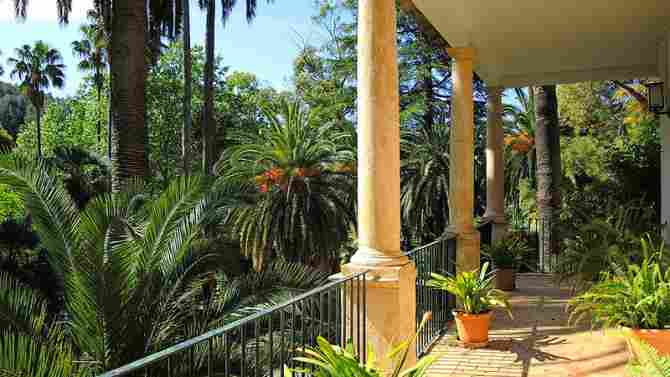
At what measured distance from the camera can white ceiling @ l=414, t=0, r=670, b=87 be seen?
6164 mm

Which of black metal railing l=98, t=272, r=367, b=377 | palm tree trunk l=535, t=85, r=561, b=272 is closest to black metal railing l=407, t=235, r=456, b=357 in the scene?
black metal railing l=98, t=272, r=367, b=377

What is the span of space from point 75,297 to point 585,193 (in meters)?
11.4

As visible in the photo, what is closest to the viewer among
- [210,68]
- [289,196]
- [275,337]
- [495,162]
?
[275,337]

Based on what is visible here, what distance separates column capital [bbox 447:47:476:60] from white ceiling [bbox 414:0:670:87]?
12cm

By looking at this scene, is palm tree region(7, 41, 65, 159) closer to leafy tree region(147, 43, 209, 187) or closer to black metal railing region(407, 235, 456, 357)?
leafy tree region(147, 43, 209, 187)

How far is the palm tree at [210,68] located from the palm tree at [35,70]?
21705 mm

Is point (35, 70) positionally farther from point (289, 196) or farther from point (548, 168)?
point (548, 168)

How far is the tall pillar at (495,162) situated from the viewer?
9.17 m

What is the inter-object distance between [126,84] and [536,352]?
6873 millimetres

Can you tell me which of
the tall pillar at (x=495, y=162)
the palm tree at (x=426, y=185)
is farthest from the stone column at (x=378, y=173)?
the palm tree at (x=426, y=185)

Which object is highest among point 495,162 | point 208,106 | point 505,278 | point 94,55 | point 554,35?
point 94,55

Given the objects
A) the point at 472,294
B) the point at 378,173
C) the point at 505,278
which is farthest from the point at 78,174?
the point at 378,173

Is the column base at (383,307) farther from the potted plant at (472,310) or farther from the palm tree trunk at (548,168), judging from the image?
the palm tree trunk at (548,168)

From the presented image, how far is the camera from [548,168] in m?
11.6
